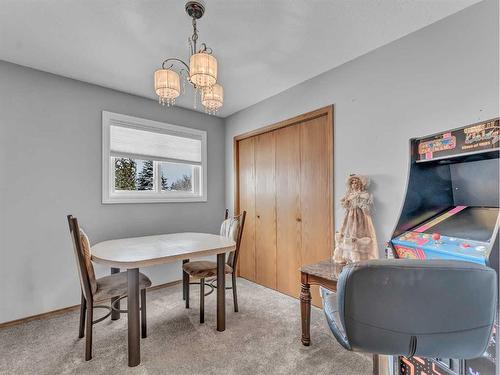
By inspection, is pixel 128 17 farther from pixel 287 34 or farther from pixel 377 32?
pixel 377 32

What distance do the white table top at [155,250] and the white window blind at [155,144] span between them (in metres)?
1.13

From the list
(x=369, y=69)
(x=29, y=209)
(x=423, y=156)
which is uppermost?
(x=369, y=69)

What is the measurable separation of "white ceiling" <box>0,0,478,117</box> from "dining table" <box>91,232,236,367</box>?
1.70 m

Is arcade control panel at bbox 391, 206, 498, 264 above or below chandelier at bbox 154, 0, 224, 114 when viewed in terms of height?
below

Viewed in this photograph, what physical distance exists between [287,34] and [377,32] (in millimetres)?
691

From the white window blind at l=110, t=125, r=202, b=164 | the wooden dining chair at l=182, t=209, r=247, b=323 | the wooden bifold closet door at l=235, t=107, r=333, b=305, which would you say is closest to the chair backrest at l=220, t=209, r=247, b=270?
the wooden dining chair at l=182, t=209, r=247, b=323

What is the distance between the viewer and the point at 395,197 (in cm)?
204

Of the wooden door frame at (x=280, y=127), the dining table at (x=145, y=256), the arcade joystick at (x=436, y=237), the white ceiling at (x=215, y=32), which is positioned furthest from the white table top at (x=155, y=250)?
the white ceiling at (x=215, y=32)

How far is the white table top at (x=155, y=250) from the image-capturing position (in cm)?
183

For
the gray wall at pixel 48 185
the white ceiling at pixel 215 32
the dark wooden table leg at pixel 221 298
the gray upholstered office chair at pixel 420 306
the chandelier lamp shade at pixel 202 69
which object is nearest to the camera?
the gray upholstered office chair at pixel 420 306

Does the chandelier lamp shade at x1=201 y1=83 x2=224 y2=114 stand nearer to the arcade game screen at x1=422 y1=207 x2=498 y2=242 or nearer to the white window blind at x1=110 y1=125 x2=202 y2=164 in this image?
the white window blind at x1=110 y1=125 x2=202 y2=164

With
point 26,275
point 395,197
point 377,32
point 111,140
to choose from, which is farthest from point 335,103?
point 26,275

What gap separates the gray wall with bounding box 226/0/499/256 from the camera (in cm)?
164

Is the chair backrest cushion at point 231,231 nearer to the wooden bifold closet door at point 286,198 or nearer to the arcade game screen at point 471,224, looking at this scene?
the wooden bifold closet door at point 286,198
